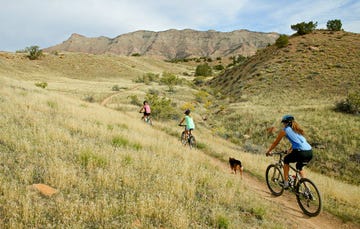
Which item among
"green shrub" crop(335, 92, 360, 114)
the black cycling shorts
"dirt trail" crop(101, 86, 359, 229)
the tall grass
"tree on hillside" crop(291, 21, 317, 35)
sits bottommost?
"dirt trail" crop(101, 86, 359, 229)

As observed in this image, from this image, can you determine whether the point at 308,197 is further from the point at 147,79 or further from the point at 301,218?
the point at 147,79

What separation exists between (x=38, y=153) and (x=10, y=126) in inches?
98.5

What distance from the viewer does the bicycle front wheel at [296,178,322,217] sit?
277 inches

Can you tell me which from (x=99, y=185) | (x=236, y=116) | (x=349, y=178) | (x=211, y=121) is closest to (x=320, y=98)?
(x=236, y=116)

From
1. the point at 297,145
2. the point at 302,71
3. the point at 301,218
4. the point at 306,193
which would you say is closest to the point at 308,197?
the point at 306,193

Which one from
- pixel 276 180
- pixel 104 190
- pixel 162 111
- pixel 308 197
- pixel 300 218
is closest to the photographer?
pixel 104 190

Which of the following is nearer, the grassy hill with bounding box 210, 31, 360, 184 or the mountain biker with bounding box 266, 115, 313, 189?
the mountain biker with bounding box 266, 115, 313, 189

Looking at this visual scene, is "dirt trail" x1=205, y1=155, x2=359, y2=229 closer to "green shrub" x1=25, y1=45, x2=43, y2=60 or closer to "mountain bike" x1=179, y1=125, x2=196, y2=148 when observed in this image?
"mountain bike" x1=179, y1=125, x2=196, y2=148

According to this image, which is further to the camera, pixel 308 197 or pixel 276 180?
pixel 276 180

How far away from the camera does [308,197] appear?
712cm

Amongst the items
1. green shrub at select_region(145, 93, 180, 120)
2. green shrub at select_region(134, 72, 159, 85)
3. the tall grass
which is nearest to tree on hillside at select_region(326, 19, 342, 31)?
green shrub at select_region(134, 72, 159, 85)

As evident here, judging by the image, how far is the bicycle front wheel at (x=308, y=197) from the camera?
23.1 ft

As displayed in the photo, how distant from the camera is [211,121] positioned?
28.2 meters

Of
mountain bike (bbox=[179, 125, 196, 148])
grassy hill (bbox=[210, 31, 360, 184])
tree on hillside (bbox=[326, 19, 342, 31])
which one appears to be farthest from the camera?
tree on hillside (bbox=[326, 19, 342, 31])
